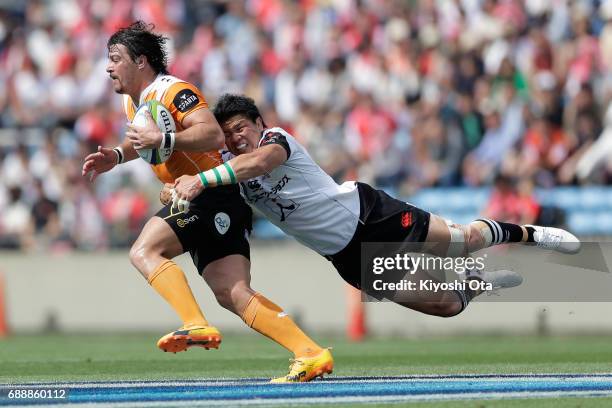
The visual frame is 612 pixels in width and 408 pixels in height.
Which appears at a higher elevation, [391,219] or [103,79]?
[103,79]

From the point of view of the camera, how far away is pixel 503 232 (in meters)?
10.8

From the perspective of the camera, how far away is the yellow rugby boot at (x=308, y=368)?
9188 millimetres

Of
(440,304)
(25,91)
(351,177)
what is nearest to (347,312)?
(351,177)

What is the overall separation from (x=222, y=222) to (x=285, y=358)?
162 inches

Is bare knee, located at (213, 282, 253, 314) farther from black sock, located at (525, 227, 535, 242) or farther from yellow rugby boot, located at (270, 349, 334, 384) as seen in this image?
black sock, located at (525, 227, 535, 242)

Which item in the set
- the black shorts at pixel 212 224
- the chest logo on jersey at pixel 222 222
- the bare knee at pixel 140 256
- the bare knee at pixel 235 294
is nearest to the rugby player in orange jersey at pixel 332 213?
the black shorts at pixel 212 224

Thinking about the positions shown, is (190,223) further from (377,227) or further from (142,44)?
(377,227)

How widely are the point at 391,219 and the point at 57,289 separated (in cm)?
1168

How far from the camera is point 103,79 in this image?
22906 mm

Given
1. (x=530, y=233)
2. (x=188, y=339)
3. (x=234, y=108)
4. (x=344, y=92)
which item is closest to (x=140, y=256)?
(x=188, y=339)

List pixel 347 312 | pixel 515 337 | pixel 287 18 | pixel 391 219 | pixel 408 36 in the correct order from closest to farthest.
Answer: pixel 391 219
pixel 515 337
pixel 347 312
pixel 408 36
pixel 287 18

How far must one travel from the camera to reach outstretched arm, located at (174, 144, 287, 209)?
9055 millimetres

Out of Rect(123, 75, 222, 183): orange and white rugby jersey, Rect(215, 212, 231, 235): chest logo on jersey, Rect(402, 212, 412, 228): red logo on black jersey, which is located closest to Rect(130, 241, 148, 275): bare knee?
Rect(215, 212, 231, 235): chest logo on jersey

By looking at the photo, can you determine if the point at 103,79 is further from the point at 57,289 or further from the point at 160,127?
the point at 160,127
